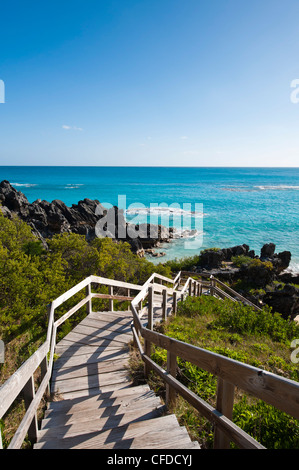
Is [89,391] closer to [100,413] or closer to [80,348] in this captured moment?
[100,413]

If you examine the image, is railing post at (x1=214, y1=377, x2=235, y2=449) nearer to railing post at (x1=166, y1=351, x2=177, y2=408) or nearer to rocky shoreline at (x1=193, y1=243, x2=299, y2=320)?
railing post at (x1=166, y1=351, x2=177, y2=408)

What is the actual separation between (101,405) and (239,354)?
9.40 ft

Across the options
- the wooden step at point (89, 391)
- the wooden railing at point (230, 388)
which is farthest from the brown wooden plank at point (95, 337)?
the wooden railing at point (230, 388)

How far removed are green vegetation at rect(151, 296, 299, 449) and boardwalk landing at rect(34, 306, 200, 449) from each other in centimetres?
47

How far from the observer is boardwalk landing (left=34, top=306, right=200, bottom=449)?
105 inches

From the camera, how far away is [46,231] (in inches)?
1310

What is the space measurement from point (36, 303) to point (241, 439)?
6603 mm

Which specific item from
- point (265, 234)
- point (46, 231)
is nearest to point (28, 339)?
point (46, 231)

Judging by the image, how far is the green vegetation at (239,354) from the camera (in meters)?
3.05

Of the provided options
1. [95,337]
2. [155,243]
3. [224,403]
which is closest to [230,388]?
[224,403]

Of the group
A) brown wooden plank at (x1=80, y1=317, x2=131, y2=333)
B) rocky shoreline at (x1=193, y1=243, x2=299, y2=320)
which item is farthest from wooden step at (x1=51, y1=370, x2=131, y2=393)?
rocky shoreline at (x1=193, y1=243, x2=299, y2=320)

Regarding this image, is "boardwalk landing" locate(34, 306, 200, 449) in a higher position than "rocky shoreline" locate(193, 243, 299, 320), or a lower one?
higher
